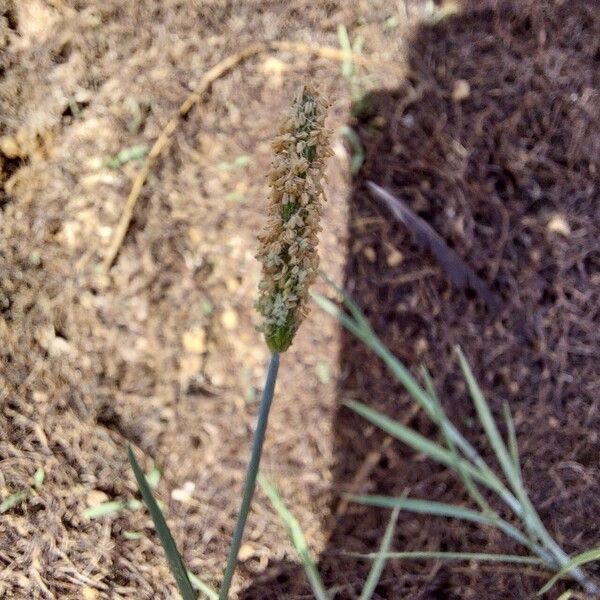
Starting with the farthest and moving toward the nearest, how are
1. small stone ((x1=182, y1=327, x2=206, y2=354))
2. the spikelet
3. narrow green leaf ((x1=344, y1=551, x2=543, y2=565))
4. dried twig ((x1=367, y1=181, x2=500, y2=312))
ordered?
dried twig ((x1=367, y1=181, x2=500, y2=312)) < small stone ((x1=182, y1=327, x2=206, y2=354)) < narrow green leaf ((x1=344, y1=551, x2=543, y2=565)) < the spikelet

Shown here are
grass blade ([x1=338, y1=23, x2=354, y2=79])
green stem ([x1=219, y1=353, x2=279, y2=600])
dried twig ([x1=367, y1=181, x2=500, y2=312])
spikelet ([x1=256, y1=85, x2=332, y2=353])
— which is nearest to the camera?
spikelet ([x1=256, y1=85, x2=332, y2=353])

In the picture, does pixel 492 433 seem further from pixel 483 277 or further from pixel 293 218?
pixel 293 218

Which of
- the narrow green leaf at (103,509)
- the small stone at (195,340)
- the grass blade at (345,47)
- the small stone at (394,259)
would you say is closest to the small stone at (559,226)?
the small stone at (394,259)

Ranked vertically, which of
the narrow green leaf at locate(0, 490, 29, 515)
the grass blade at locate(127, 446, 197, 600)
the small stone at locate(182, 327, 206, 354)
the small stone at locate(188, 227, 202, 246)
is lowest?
the narrow green leaf at locate(0, 490, 29, 515)

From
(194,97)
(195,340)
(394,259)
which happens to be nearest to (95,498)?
(195,340)

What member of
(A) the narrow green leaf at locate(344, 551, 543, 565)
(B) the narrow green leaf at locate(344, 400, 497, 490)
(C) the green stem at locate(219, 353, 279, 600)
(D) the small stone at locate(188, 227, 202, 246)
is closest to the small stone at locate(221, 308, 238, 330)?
(D) the small stone at locate(188, 227, 202, 246)

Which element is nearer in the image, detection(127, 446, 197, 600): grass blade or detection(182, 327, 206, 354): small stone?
detection(127, 446, 197, 600): grass blade

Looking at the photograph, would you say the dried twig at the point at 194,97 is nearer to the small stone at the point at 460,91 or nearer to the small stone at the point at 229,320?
the small stone at the point at 460,91

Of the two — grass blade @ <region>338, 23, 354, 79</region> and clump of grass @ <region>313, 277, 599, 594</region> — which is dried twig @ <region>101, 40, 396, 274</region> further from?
clump of grass @ <region>313, 277, 599, 594</region>

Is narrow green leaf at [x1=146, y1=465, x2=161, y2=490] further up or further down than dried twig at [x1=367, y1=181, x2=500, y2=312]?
further down
